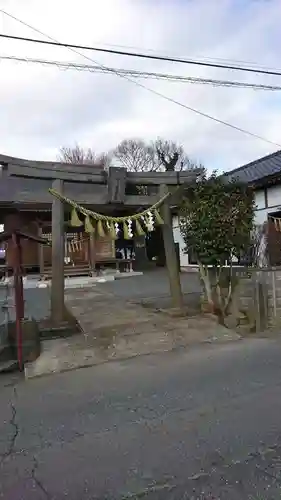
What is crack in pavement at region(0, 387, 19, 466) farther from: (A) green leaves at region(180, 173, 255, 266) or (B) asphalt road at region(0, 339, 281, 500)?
(A) green leaves at region(180, 173, 255, 266)

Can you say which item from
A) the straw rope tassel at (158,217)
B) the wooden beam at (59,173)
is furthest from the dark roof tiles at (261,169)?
the wooden beam at (59,173)

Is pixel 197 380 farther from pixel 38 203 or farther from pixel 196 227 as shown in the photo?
pixel 38 203

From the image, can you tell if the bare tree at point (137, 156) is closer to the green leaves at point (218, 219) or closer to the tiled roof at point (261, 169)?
the tiled roof at point (261, 169)

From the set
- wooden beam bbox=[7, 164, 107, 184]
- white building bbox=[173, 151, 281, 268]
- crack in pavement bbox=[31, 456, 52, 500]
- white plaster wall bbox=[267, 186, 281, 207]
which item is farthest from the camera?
white plaster wall bbox=[267, 186, 281, 207]

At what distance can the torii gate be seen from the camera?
8679 millimetres

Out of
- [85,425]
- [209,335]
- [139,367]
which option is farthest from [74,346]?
[85,425]

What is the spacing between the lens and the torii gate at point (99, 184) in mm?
8679

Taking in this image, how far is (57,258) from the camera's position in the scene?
8875 mm

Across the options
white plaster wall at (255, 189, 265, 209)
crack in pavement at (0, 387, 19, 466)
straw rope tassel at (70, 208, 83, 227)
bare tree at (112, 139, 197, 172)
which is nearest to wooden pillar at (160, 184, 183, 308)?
straw rope tassel at (70, 208, 83, 227)

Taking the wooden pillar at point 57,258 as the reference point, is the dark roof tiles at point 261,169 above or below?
above

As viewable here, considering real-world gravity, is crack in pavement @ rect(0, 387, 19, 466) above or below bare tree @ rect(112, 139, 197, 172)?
below

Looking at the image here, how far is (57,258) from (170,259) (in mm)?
2702

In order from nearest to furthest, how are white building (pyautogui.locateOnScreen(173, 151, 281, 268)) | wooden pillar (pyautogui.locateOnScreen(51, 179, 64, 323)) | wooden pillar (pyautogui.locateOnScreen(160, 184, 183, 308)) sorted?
wooden pillar (pyautogui.locateOnScreen(51, 179, 64, 323))
wooden pillar (pyautogui.locateOnScreen(160, 184, 183, 308))
white building (pyautogui.locateOnScreen(173, 151, 281, 268))

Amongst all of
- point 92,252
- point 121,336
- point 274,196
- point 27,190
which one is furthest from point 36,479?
point 92,252
